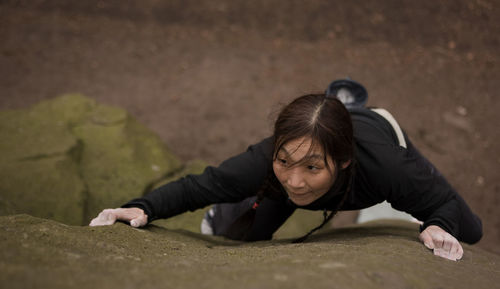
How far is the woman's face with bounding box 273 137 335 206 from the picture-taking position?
173 cm

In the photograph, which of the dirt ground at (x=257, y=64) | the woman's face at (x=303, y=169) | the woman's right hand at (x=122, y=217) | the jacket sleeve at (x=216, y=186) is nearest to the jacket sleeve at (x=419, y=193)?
the woman's face at (x=303, y=169)

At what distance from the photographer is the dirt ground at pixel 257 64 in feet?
16.8

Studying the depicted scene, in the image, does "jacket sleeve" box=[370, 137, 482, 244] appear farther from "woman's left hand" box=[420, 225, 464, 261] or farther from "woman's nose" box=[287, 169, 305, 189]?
"woman's nose" box=[287, 169, 305, 189]

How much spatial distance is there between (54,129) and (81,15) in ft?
14.4

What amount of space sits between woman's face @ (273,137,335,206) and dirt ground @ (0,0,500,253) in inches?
117

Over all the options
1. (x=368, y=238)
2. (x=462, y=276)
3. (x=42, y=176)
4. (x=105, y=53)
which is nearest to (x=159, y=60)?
(x=105, y=53)

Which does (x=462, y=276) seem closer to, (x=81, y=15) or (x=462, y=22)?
(x=462, y=22)

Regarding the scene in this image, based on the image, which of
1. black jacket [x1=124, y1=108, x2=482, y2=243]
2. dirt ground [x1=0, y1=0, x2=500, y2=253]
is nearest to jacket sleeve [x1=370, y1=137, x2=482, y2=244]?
black jacket [x1=124, y1=108, x2=482, y2=243]

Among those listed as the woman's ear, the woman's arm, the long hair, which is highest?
the long hair

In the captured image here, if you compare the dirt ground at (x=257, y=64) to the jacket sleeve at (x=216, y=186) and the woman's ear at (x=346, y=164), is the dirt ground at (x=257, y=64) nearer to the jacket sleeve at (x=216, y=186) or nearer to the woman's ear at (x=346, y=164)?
the jacket sleeve at (x=216, y=186)

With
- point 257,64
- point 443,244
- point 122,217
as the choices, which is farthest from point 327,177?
point 257,64

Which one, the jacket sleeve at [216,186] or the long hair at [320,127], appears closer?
the long hair at [320,127]

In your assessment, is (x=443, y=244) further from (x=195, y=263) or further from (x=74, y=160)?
(x=74, y=160)

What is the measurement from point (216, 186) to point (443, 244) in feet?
3.58
